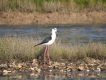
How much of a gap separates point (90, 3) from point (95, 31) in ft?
31.4

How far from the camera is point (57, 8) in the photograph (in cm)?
4503

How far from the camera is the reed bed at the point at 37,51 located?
21797mm

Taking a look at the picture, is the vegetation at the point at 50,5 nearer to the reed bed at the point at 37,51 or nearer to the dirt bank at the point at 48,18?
the dirt bank at the point at 48,18

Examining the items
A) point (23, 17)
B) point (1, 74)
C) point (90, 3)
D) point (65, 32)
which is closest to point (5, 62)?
point (1, 74)

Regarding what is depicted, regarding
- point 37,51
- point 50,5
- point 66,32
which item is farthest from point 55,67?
point 50,5

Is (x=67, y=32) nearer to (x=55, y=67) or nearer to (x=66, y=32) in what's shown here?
(x=66, y=32)

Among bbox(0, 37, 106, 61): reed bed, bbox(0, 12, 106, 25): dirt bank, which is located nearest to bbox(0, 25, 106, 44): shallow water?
bbox(0, 12, 106, 25): dirt bank

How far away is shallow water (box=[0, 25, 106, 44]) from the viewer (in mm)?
33669

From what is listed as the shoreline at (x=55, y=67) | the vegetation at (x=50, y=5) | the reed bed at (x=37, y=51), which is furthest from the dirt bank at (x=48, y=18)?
the shoreline at (x=55, y=67)

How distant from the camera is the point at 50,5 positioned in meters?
45.0

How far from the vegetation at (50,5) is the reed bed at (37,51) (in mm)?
22493

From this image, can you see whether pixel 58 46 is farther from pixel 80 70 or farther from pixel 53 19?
pixel 53 19

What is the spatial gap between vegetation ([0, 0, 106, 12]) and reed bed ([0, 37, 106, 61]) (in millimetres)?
22493

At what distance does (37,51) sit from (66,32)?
14989mm
